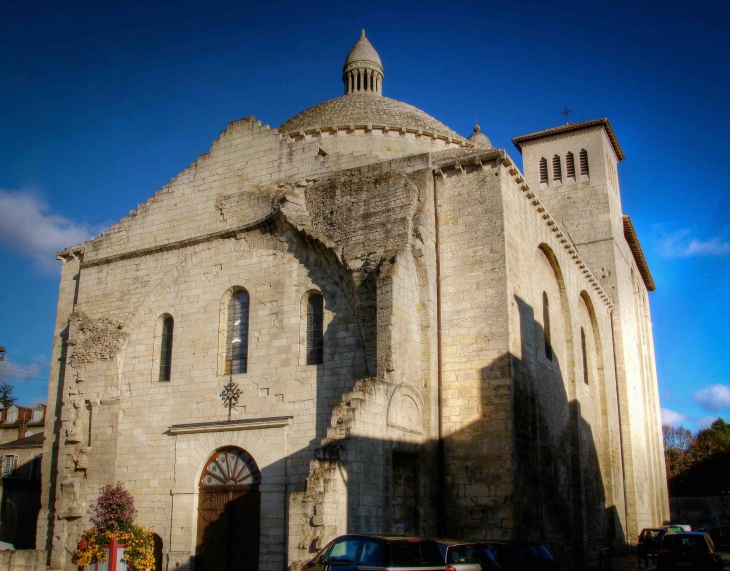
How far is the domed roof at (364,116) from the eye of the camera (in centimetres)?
2472

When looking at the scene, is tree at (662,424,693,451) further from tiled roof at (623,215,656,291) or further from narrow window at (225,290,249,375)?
narrow window at (225,290,249,375)

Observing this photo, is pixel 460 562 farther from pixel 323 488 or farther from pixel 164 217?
pixel 164 217

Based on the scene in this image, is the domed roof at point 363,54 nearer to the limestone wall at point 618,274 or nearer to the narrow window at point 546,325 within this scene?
the limestone wall at point 618,274

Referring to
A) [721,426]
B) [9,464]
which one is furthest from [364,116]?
[721,426]

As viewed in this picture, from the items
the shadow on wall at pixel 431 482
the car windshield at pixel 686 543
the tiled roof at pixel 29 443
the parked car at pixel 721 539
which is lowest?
the parked car at pixel 721 539

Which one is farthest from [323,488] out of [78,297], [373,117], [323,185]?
[373,117]

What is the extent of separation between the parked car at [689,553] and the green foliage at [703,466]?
35269 mm

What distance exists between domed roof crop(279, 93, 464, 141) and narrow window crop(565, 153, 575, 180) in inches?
352

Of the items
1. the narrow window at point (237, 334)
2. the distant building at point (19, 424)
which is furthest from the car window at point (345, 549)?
the distant building at point (19, 424)

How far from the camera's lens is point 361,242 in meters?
16.9

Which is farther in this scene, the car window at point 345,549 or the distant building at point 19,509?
the distant building at point 19,509

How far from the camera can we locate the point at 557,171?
1340 inches

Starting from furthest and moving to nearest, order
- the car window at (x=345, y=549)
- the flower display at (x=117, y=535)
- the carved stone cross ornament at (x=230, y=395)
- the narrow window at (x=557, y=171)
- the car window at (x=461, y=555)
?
the narrow window at (x=557, y=171)
the carved stone cross ornament at (x=230, y=395)
the flower display at (x=117, y=535)
the car window at (x=461, y=555)
the car window at (x=345, y=549)

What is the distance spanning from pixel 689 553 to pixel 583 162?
20.7m
